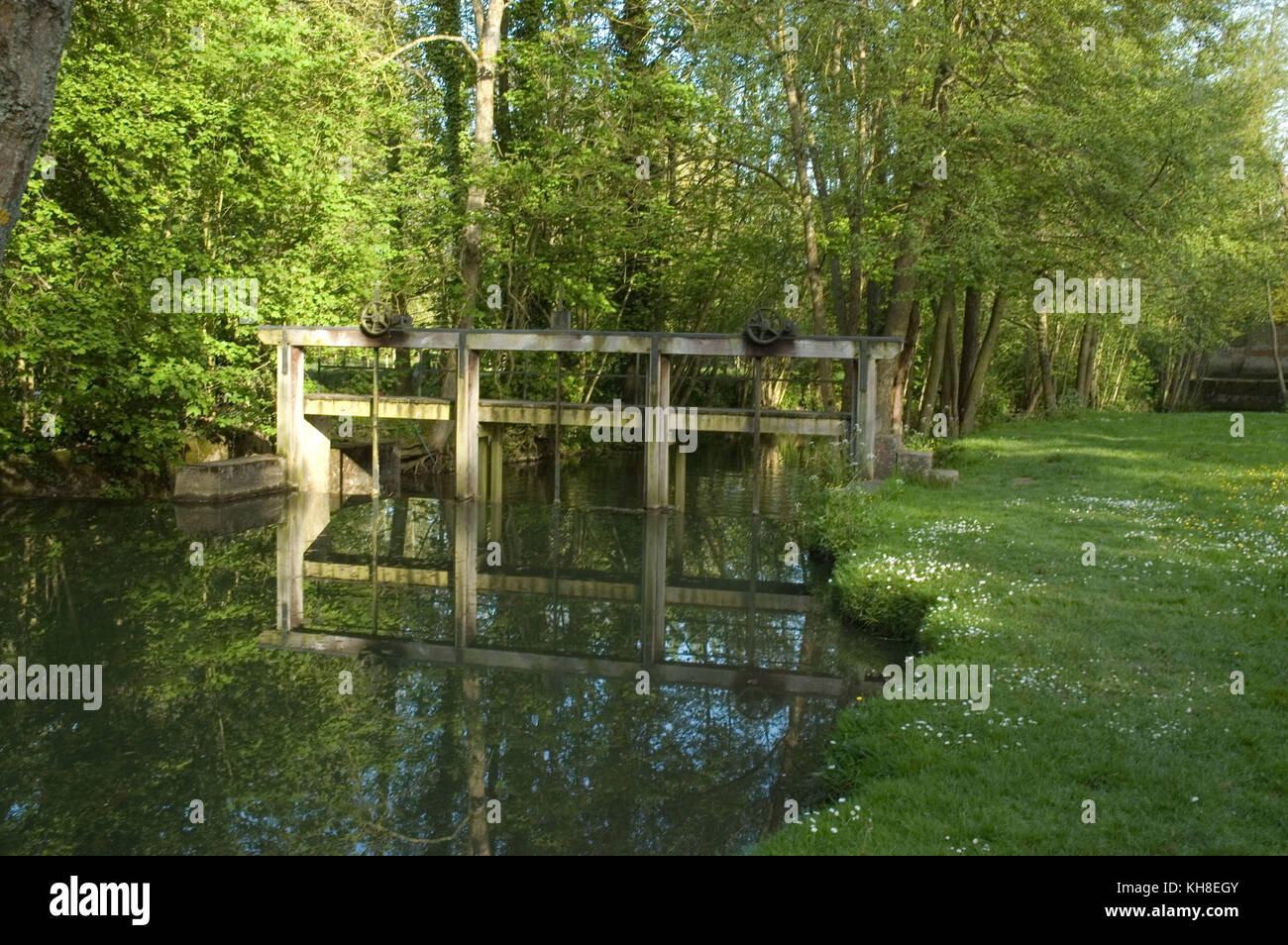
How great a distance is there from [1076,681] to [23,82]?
6757 millimetres

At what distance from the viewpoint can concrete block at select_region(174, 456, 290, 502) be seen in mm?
19297

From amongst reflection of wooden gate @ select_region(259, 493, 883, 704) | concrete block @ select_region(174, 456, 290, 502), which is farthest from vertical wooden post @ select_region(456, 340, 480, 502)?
concrete block @ select_region(174, 456, 290, 502)

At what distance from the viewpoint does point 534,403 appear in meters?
20.7

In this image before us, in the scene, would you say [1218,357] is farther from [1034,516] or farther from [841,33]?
[1034,516]

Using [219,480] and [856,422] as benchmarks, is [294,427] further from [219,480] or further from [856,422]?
[856,422]

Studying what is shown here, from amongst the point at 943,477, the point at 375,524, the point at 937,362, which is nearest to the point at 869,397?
the point at 943,477

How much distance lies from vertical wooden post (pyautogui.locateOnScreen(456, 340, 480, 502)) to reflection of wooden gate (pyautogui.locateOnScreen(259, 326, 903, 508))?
2cm

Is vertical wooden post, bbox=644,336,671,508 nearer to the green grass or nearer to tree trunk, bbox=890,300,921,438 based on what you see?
the green grass

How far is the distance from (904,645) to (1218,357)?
37654 millimetres

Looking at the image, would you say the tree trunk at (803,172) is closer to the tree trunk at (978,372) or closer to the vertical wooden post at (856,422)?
the vertical wooden post at (856,422)

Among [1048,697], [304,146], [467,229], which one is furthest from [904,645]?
[467,229]

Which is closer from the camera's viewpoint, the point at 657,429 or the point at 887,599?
the point at 887,599

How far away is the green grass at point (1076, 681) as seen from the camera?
18.1 ft

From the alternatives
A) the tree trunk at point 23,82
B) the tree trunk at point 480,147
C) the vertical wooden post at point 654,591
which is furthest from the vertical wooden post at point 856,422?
the tree trunk at point 23,82
